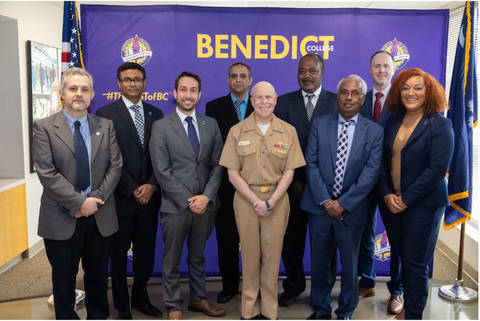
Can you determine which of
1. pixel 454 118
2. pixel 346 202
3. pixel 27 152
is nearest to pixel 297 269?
pixel 346 202

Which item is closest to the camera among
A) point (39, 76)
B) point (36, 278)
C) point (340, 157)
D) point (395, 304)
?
point (340, 157)

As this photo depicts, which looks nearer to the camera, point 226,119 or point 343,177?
point 343,177

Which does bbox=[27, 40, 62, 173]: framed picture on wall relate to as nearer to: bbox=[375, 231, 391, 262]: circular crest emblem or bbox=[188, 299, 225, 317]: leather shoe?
bbox=[188, 299, 225, 317]: leather shoe

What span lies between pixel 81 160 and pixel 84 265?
0.76 m

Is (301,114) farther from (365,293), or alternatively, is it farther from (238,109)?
(365,293)

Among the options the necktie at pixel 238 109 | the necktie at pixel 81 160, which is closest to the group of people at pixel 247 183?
the necktie at pixel 81 160

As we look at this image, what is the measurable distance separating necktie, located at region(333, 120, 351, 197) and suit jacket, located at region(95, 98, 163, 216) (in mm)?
1409

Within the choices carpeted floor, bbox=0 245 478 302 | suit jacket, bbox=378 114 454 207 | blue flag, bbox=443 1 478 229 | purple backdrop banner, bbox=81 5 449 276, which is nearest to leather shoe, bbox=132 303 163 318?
carpeted floor, bbox=0 245 478 302

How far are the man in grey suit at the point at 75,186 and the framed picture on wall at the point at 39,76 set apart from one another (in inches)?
79.5

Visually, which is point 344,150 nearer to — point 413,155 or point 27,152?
point 413,155

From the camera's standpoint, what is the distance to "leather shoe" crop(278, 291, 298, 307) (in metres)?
3.64

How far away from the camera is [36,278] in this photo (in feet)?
14.3

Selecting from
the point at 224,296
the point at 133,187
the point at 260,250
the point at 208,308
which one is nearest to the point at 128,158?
the point at 133,187

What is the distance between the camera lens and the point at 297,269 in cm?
368
